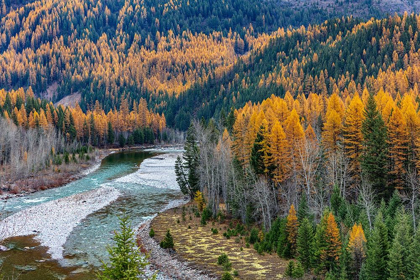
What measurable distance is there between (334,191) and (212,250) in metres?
13.0

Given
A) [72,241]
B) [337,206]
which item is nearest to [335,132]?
[337,206]

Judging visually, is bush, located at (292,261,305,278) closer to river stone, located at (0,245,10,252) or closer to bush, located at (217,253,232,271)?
bush, located at (217,253,232,271)

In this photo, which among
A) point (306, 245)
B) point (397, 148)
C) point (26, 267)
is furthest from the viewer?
point (397, 148)

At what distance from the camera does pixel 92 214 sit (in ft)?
154

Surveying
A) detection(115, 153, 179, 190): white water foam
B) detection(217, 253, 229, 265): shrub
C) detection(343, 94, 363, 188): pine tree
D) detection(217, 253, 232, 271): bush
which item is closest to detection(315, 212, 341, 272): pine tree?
detection(217, 253, 232, 271): bush

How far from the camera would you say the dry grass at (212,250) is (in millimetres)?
26938

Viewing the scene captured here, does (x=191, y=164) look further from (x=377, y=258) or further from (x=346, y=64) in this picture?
(x=346, y=64)

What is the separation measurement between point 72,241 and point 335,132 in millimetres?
35702

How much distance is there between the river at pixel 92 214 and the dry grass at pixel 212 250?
582 centimetres

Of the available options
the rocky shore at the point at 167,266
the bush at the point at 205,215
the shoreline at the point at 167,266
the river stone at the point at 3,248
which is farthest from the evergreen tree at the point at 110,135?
the rocky shore at the point at 167,266

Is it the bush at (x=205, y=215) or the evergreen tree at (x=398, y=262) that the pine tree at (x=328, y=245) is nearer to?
the evergreen tree at (x=398, y=262)

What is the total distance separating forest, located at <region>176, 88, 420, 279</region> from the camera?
75.2ft

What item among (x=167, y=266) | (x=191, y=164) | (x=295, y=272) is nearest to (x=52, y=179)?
(x=191, y=164)

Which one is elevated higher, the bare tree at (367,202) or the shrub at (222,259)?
the bare tree at (367,202)
